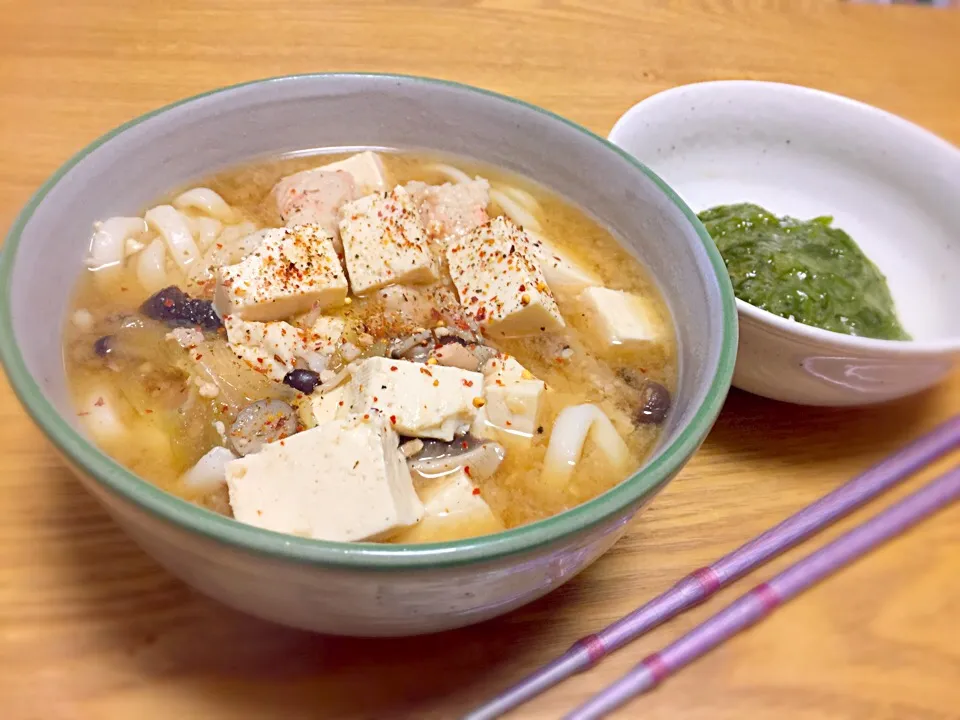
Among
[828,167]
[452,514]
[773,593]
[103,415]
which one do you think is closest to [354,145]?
[103,415]

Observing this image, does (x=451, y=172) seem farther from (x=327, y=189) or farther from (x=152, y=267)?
(x=152, y=267)

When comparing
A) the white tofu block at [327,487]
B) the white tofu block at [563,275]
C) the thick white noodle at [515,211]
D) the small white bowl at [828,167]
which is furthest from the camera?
the small white bowl at [828,167]

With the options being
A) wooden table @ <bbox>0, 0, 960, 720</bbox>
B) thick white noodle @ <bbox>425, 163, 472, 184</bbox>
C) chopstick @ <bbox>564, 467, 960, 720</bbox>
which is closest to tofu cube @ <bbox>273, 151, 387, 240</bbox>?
thick white noodle @ <bbox>425, 163, 472, 184</bbox>

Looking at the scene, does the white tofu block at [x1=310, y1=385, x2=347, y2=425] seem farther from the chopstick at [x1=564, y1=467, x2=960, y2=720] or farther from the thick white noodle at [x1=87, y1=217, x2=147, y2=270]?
the chopstick at [x1=564, y1=467, x2=960, y2=720]

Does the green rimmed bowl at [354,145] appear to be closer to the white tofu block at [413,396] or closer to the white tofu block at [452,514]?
the white tofu block at [452,514]

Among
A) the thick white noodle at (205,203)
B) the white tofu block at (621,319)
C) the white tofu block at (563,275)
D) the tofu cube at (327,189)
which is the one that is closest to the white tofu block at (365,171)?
the tofu cube at (327,189)
